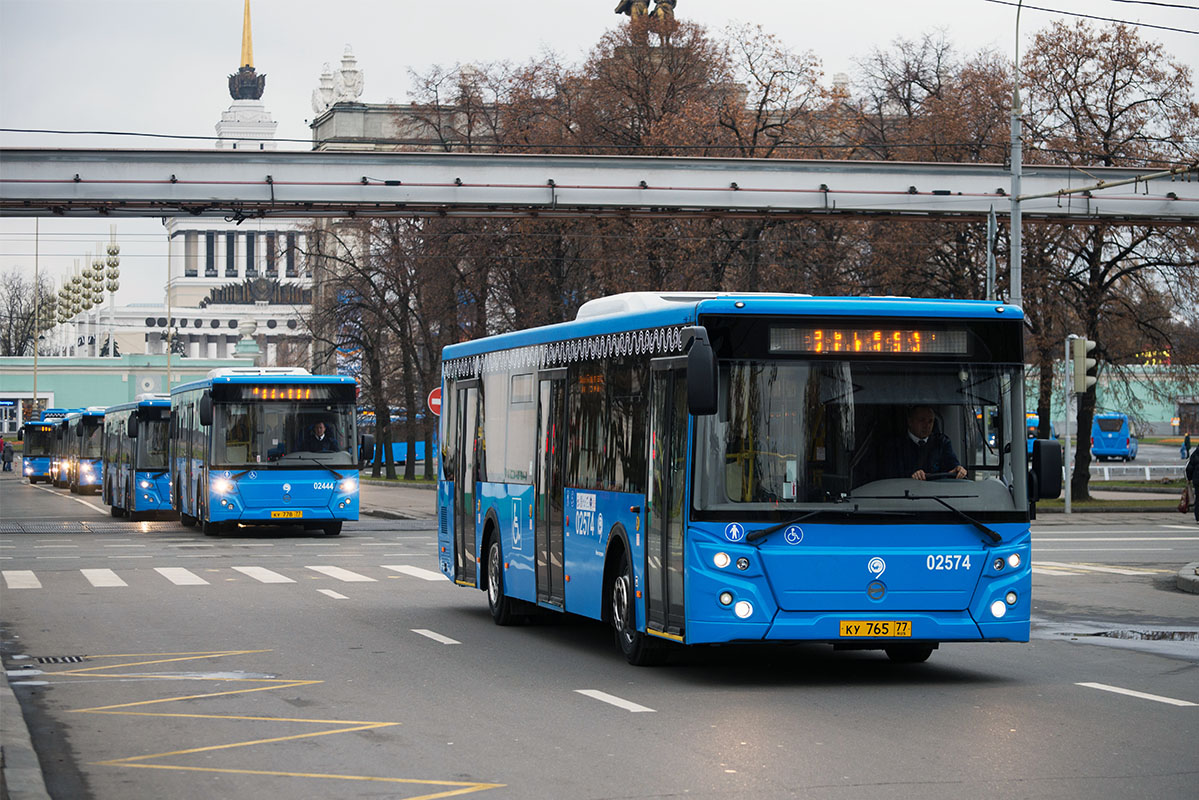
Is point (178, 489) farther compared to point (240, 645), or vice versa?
point (178, 489)

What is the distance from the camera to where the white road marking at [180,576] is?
21438mm

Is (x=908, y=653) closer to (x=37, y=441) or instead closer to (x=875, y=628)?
(x=875, y=628)

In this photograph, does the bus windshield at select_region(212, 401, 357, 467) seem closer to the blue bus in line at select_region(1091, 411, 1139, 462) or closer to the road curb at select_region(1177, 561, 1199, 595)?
the road curb at select_region(1177, 561, 1199, 595)

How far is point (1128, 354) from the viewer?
44.2 metres

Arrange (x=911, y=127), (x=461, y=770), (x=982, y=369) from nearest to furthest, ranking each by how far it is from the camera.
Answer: (x=461, y=770) < (x=982, y=369) < (x=911, y=127)

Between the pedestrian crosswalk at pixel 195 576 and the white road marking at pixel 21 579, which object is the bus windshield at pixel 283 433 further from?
the white road marking at pixel 21 579

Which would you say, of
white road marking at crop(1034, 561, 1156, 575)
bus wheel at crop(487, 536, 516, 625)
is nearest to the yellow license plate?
bus wheel at crop(487, 536, 516, 625)

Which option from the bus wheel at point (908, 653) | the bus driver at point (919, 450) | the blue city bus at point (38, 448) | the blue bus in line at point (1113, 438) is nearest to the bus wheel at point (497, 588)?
the bus wheel at point (908, 653)

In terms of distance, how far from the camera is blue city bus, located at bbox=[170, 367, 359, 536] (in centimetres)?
3186

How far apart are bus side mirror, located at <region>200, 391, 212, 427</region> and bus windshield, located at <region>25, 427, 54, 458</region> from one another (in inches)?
2237

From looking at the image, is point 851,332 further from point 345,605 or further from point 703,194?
point 703,194

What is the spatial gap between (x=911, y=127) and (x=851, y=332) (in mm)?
37522

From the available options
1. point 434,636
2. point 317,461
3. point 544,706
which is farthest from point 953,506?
point 317,461

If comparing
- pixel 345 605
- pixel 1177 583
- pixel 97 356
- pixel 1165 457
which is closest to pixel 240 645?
pixel 345 605
